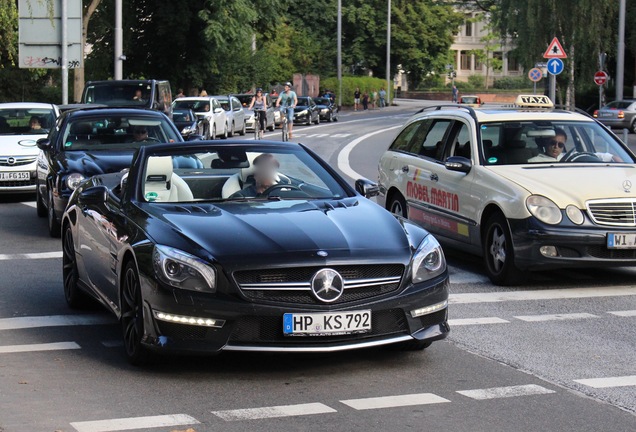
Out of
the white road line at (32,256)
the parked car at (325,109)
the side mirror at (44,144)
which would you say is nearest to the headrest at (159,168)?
the white road line at (32,256)

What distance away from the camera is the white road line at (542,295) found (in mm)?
10477

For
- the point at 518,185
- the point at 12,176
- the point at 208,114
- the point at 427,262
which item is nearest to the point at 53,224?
the point at 12,176

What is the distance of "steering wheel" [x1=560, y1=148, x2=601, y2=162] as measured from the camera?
1209 cm

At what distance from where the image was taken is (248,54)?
64750 millimetres

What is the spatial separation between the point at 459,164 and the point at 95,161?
16.5ft

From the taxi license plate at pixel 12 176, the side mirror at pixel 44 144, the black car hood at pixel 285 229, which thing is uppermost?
the side mirror at pixel 44 144

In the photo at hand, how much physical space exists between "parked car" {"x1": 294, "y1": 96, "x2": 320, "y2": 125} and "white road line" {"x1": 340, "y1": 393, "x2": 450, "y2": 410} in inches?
2164

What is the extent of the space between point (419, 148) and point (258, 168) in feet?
16.9

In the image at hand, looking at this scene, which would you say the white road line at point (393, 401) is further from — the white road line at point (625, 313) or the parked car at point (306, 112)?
the parked car at point (306, 112)

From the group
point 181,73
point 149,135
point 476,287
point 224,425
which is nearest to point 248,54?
point 181,73

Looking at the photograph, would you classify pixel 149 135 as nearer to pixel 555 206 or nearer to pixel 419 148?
pixel 419 148

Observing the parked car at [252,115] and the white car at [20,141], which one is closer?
the white car at [20,141]

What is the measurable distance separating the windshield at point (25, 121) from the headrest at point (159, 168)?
1322 cm

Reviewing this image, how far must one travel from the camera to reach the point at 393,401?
6.69m
